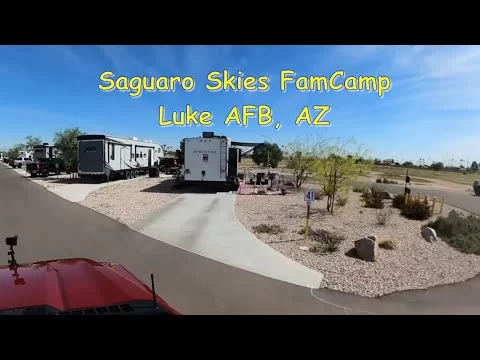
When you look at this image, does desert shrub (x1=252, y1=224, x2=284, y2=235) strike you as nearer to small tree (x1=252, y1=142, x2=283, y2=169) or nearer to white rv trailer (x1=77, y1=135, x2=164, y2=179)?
white rv trailer (x1=77, y1=135, x2=164, y2=179)

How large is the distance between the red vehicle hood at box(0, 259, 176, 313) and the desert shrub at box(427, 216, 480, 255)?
5.94 meters

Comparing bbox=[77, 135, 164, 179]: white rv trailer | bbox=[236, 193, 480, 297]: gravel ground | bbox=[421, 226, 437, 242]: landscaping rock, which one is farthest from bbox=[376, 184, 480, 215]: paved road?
bbox=[77, 135, 164, 179]: white rv trailer

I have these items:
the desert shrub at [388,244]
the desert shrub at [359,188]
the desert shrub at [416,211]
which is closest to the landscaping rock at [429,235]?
the desert shrub at [388,244]

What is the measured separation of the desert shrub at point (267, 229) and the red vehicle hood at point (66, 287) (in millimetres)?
4590

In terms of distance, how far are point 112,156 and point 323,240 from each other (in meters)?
7.96

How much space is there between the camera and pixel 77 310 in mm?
1438

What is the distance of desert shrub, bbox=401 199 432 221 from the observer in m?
8.62

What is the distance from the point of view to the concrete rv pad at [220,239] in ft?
14.1

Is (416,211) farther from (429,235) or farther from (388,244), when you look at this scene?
(388,244)

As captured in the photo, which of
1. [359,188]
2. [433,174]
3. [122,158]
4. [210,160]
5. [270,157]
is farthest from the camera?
[270,157]

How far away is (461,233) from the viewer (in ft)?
21.4

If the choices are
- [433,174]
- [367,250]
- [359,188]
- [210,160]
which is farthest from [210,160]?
[367,250]
